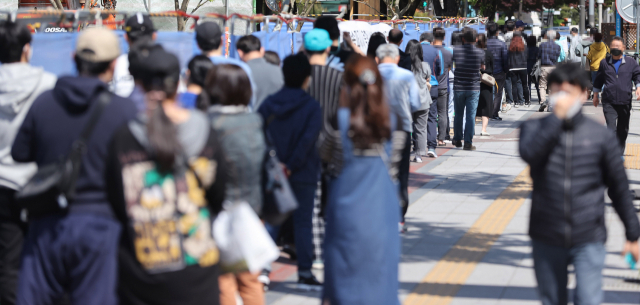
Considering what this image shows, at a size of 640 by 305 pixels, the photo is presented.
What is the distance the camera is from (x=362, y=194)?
425cm

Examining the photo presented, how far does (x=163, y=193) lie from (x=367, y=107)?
148 centimetres

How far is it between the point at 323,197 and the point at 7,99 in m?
2.17

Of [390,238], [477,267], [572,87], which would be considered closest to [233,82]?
[390,238]

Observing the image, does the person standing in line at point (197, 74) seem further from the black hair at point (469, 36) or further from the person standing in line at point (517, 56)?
the person standing in line at point (517, 56)

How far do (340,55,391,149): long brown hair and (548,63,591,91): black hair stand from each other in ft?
2.92

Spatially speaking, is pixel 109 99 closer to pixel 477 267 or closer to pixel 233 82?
pixel 233 82

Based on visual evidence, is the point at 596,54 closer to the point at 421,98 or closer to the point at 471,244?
the point at 421,98

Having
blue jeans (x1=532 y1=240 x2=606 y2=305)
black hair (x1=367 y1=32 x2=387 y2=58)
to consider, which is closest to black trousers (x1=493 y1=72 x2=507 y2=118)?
black hair (x1=367 y1=32 x2=387 y2=58)

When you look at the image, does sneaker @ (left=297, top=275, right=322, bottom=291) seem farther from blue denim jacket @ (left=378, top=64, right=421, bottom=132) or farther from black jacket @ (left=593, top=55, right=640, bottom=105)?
black jacket @ (left=593, top=55, right=640, bottom=105)

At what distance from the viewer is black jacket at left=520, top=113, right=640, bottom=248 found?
4.05 metres

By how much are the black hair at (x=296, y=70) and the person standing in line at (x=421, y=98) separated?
17.7 feet

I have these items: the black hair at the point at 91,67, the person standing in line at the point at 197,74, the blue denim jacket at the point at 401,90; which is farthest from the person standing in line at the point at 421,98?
the black hair at the point at 91,67

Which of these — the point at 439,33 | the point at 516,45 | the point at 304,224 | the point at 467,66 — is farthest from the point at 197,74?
the point at 516,45

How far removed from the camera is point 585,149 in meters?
4.05
